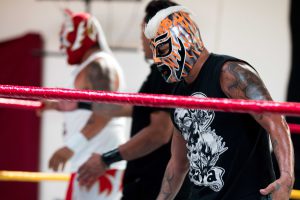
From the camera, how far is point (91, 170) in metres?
3.27

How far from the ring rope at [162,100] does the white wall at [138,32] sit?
358 cm

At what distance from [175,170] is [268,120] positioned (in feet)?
2.03

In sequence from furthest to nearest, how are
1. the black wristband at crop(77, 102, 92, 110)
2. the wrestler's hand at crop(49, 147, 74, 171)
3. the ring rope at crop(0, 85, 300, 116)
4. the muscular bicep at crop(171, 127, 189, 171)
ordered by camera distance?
the black wristband at crop(77, 102, 92, 110) < the wrestler's hand at crop(49, 147, 74, 171) < the muscular bicep at crop(171, 127, 189, 171) < the ring rope at crop(0, 85, 300, 116)

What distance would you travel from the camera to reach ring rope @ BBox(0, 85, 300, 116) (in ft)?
6.11

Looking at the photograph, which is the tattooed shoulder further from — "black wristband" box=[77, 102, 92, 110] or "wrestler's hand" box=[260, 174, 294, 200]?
"black wristband" box=[77, 102, 92, 110]

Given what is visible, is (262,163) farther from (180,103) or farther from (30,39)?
(30,39)

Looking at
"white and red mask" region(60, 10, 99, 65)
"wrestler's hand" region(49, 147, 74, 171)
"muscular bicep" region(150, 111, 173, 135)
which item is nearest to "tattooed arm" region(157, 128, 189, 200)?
"muscular bicep" region(150, 111, 173, 135)

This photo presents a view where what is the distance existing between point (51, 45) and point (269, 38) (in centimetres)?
200

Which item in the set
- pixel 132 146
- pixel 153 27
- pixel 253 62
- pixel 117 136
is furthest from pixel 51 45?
pixel 153 27

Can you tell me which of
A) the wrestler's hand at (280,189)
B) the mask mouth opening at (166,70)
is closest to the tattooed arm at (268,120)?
the wrestler's hand at (280,189)

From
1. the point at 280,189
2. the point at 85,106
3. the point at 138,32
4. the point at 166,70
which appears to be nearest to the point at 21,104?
the point at 85,106

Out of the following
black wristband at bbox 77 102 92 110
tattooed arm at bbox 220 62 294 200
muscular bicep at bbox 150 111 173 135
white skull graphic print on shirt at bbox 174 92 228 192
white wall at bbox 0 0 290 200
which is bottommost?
white wall at bbox 0 0 290 200

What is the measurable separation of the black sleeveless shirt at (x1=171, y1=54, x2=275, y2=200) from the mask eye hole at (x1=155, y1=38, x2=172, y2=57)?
0.15 metres

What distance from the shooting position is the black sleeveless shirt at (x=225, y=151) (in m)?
2.21
